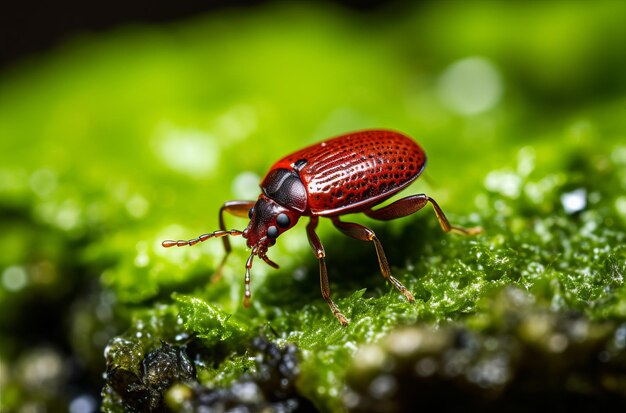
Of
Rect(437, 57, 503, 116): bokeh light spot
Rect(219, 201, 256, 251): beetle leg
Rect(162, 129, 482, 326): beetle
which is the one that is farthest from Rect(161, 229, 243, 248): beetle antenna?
Rect(437, 57, 503, 116): bokeh light spot

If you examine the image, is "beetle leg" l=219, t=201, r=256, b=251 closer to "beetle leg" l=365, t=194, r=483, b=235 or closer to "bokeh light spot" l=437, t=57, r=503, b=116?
"beetle leg" l=365, t=194, r=483, b=235

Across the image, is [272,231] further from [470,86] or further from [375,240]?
[470,86]

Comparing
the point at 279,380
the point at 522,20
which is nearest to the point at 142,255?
the point at 279,380

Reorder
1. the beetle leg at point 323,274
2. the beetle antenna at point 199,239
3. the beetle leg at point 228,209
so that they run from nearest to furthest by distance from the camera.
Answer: the beetle leg at point 323,274 < the beetle antenna at point 199,239 < the beetle leg at point 228,209

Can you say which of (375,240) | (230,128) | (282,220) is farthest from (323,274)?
(230,128)

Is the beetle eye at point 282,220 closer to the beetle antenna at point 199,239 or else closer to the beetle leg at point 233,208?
the beetle antenna at point 199,239

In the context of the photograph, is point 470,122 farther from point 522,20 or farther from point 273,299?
point 273,299

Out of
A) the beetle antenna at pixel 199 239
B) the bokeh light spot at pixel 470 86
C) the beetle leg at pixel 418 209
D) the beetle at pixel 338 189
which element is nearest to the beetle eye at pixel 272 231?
the beetle at pixel 338 189
